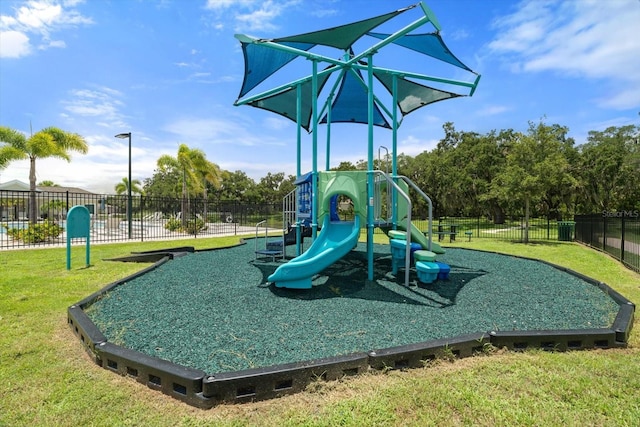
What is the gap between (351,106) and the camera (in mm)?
11156

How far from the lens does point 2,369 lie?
3.14 metres

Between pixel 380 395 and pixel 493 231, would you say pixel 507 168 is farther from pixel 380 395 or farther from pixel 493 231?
pixel 380 395

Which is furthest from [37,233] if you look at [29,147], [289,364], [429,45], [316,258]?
[429,45]

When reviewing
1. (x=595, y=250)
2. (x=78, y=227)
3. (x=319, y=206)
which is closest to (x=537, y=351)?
(x=319, y=206)

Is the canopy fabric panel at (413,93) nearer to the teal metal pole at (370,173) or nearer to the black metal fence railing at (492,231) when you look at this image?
the teal metal pole at (370,173)

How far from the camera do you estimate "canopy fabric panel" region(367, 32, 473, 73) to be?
7.27m

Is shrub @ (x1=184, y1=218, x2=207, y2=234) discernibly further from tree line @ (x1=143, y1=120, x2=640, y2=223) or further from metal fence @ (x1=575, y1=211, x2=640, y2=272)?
metal fence @ (x1=575, y1=211, x2=640, y2=272)

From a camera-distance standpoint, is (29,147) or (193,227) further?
(193,227)

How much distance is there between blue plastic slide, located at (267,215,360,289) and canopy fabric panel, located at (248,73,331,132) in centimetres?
449

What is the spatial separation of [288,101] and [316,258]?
234 inches

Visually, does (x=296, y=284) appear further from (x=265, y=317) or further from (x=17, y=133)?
(x=17, y=133)

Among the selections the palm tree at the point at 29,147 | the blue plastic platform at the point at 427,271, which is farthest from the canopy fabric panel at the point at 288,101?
the palm tree at the point at 29,147

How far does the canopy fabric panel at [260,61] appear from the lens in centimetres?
752

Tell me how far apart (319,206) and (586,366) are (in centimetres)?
488
